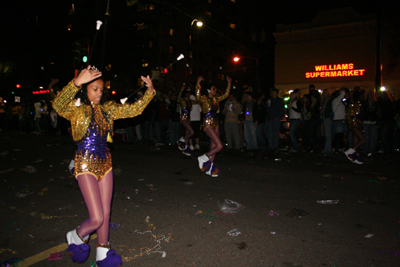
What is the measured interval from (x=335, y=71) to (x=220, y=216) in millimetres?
30352

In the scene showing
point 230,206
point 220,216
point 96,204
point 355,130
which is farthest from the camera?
point 355,130

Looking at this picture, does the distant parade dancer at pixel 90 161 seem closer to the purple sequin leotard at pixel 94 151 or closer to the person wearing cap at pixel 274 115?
the purple sequin leotard at pixel 94 151

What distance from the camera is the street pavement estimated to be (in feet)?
10.3

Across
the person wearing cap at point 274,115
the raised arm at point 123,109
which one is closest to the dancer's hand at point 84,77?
the raised arm at point 123,109

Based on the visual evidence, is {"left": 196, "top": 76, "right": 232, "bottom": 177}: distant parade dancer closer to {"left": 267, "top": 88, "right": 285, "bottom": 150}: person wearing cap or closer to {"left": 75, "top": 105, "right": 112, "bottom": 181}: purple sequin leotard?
{"left": 75, "top": 105, "right": 112, "bottom": 181}: purple sequin leotard

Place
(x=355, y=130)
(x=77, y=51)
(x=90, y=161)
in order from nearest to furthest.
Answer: (x=90, y=161), (x=355, y=130), (x=77, y=51)

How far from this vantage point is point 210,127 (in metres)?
7.10

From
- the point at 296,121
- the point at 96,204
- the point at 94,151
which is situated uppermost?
the point at 296,121

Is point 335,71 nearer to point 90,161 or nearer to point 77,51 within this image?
point 77,51

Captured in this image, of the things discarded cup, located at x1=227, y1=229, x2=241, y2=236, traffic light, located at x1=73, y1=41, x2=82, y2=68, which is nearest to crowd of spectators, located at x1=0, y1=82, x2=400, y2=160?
traffic light, located at x1=73, y1=41, x2=82, y2=68

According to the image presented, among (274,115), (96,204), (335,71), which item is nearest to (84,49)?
(274,115)

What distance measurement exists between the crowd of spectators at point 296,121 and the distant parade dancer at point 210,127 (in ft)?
12.9

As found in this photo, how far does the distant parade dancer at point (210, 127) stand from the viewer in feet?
21.9

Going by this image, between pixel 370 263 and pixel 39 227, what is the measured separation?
3.73 metres
